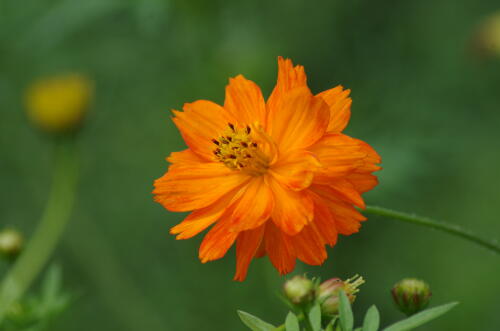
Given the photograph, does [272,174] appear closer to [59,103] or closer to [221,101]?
[59,103]

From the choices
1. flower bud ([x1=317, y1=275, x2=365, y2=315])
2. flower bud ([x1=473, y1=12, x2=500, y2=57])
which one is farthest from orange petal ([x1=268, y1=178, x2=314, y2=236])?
flower bud ([x1=473, y1=12, x2=500, y2=57])

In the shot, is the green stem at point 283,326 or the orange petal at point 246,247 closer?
the green stem at point 283,326

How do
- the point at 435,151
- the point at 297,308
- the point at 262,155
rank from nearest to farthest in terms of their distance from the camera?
the point at 297,308
the point at 262,155
the point at 435,151

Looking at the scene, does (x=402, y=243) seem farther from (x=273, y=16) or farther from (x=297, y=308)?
(x=297, y=308)

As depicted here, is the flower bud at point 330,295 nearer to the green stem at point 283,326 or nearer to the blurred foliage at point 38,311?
the green stem at point 283,326

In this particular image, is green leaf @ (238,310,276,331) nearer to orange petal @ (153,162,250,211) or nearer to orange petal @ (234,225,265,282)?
orange petal @ (234,225,265,282)

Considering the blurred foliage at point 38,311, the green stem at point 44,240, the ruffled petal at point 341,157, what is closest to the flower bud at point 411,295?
the ruffled petal at point 341,157

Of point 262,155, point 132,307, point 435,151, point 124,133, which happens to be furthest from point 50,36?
point 262,155
